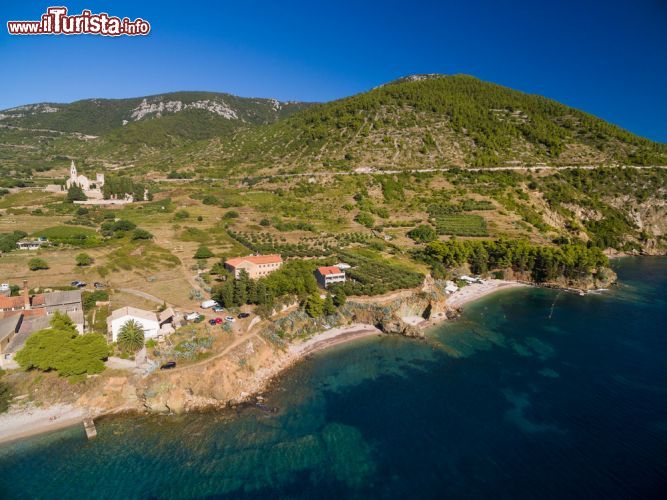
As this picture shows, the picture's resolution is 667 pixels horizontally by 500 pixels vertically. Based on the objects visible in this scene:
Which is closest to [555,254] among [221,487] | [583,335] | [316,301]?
[583,335]

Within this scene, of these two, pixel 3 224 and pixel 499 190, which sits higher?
pixel 499 190

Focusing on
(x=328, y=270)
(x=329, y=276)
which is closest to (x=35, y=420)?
(x=329, y=276)

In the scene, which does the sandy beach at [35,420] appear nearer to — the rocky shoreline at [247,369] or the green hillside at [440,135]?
the rocky shoreline at [247,369]

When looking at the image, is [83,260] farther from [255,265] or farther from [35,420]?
[35,420]

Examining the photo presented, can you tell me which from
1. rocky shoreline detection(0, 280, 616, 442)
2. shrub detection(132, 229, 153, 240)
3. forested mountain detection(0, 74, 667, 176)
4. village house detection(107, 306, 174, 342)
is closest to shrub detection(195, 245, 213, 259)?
shrub detection(132, 229, 153, 240)

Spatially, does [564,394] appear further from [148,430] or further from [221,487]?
[148,430]

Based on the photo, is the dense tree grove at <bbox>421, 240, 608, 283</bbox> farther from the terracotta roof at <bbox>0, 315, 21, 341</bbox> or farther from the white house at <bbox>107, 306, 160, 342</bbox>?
the terracotta roof at <bbox>0, 315, 21, 341</bbox>
